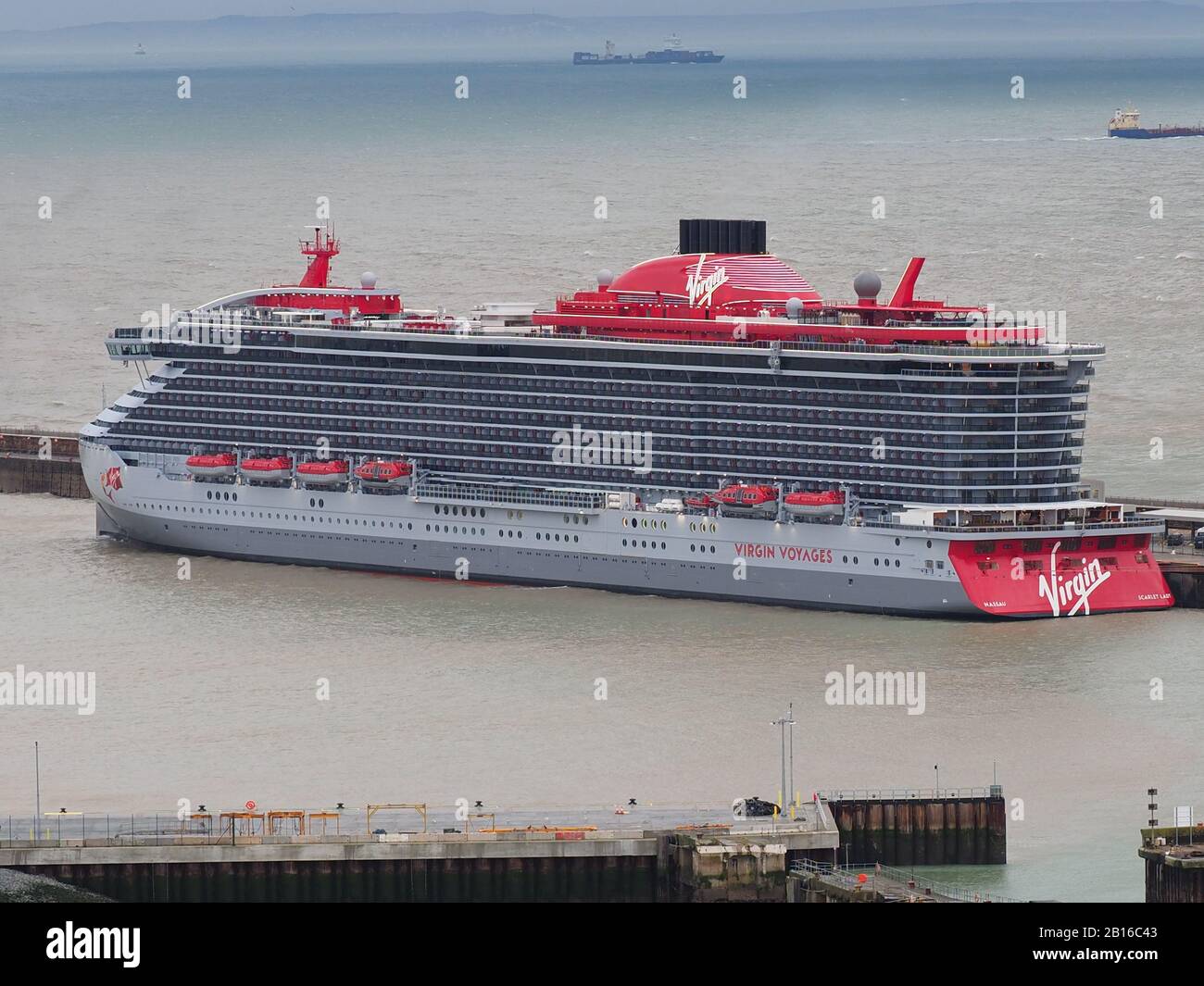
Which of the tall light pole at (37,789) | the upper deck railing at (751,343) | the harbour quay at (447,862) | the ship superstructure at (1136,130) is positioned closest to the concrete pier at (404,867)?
the harbour quay at (447,862)

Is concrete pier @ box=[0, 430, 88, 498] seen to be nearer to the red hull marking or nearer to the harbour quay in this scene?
the red hull marking

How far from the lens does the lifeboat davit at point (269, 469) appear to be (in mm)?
76312

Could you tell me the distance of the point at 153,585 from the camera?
7262 cm

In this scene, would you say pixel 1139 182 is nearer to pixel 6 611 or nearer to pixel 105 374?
pixel 105 374

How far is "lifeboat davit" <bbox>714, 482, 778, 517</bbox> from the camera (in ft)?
230

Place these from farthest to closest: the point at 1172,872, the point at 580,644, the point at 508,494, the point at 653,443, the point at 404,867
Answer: the point at 508,494
the point at 653,443
the point at 580,644
the point at 404,867
the point at 1172,872

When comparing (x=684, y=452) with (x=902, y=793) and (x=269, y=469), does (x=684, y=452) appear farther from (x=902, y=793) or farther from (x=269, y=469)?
(x=902, y=793)

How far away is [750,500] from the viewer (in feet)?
230

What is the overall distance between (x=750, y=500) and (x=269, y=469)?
40.4 feet

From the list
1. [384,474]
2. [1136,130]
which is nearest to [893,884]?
[384,474]

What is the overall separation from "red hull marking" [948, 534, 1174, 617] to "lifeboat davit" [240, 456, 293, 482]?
55.2 feet

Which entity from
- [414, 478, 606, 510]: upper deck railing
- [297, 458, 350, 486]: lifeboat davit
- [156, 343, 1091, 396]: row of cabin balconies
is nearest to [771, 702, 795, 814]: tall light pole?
[156, 343, 1091, 396]: row of cabin balconies

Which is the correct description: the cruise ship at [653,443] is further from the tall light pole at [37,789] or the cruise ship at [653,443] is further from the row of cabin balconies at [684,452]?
the tall light pole at [37,789]

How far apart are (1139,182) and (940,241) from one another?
76.1 ft
